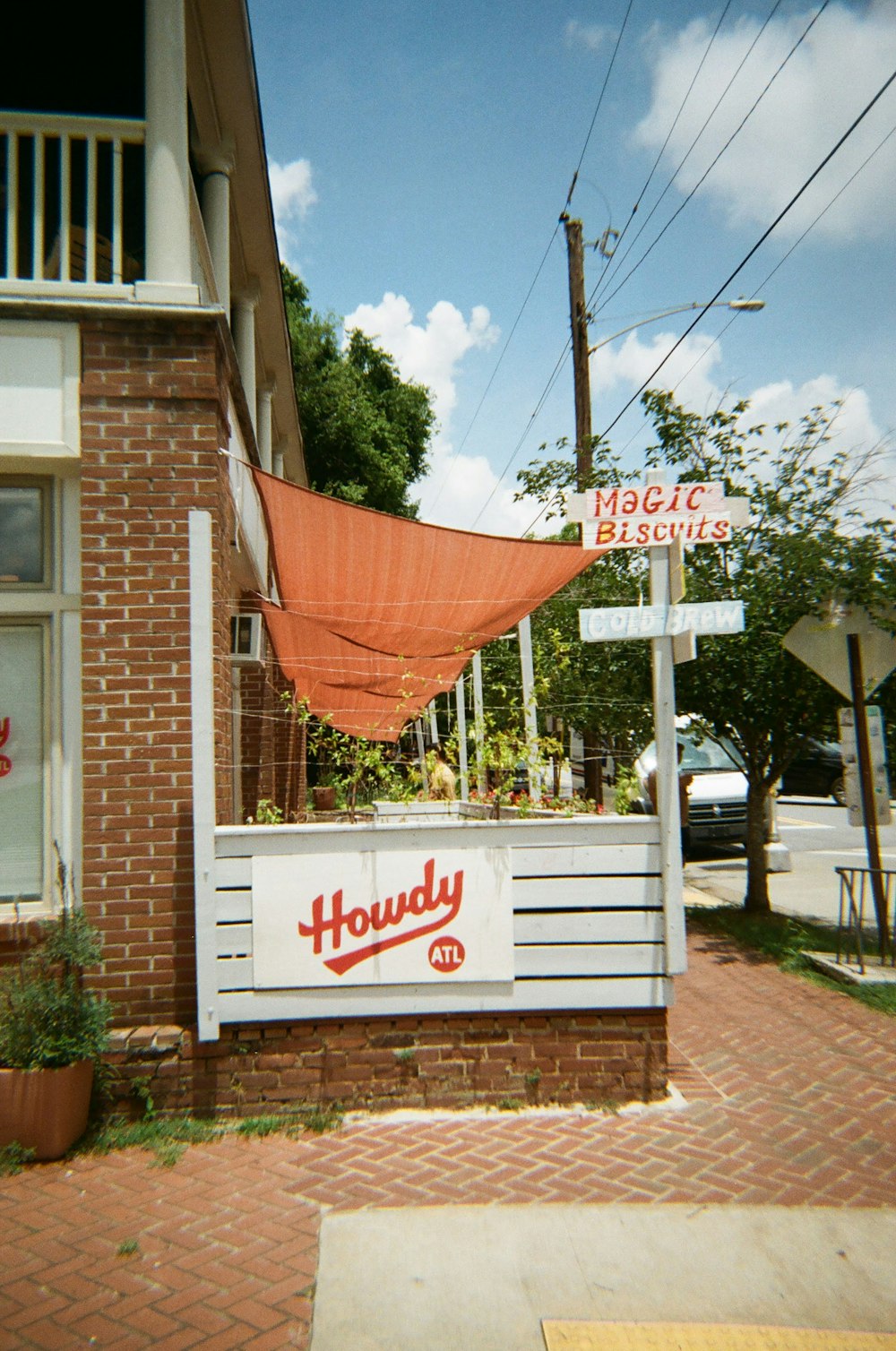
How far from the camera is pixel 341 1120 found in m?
4.81

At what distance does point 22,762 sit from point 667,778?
11.2 ft

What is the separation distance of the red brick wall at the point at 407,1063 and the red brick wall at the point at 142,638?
252 mm

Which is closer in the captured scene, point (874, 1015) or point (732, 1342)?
point (732, 1342)

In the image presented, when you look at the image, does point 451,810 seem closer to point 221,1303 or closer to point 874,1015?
point 874,1015

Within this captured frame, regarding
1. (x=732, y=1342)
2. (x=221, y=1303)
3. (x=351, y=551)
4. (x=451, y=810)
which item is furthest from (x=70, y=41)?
(x=732, y=1342)

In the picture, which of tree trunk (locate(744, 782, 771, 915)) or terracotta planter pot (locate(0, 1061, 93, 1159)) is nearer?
terracotta planter pot (locate(0, 1061, 93, 1159))

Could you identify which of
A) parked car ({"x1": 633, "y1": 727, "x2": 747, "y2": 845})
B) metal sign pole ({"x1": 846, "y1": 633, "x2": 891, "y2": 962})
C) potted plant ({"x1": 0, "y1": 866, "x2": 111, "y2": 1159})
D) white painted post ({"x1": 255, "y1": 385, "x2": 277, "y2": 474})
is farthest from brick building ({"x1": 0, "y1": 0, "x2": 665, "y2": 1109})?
parked car ({"x1": 633, "y1": 727, "x2": 747, "y2": 845})

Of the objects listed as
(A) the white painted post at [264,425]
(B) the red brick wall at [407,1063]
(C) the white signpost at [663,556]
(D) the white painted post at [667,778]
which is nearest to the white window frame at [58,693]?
(B) the red brick wall at [407,1063]

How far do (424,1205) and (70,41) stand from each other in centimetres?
729

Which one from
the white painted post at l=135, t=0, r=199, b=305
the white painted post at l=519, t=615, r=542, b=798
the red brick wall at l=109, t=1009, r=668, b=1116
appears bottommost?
the red brick wall at l=109, t=1009, r=668, b=1116

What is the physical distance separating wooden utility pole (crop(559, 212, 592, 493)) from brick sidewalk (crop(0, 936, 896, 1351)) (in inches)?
308

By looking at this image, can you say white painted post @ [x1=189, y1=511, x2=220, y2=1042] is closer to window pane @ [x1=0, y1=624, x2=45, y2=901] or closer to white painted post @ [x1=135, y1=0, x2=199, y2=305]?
window pane @ [x1=0, y1=624, x2=45, y2=901]

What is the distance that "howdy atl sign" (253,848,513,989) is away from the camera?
4.91 m

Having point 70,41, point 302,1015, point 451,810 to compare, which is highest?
point 70,41
